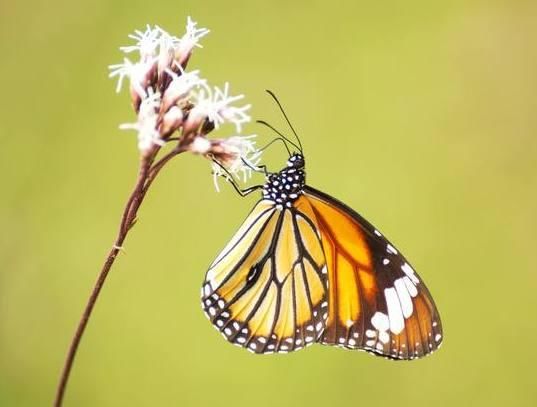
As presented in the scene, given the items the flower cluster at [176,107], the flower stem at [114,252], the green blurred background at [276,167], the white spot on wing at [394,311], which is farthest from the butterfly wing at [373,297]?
the green blurred background at [276,167]

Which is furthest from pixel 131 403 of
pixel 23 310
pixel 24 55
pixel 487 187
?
pixel 487 187

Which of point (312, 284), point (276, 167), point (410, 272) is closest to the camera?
point (410, 272)

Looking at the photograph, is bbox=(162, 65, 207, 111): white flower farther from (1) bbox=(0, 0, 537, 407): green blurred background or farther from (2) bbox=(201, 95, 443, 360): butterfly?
(1) bbox=(0, 0, 537, 407): green blurred background

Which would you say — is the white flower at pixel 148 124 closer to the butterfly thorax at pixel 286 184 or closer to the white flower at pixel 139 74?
the white flower at pixel 139 74

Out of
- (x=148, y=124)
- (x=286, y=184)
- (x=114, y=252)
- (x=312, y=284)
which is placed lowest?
(x=114, y=252)

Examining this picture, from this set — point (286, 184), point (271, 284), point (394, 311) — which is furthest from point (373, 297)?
point (286, 184)

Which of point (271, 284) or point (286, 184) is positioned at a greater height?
point (286, 184)

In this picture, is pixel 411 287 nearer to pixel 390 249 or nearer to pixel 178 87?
pixel 390 249
